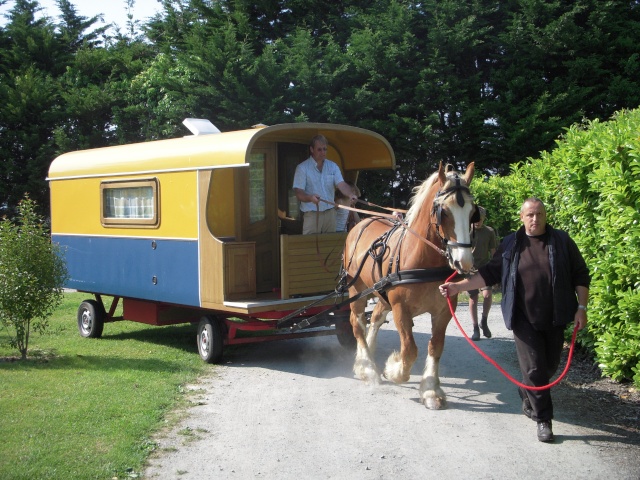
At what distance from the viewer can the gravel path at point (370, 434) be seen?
507 cm

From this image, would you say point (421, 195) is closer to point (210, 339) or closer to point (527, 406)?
point (527, 406)

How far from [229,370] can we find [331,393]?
179cm

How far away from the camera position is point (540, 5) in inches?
784

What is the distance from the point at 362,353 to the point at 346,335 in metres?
1.70

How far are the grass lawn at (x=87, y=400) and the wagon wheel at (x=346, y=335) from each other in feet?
6.21

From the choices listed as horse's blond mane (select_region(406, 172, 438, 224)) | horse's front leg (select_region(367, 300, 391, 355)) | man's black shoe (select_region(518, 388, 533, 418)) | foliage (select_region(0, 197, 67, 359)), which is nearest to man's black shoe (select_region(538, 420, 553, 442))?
man's black shoe (select_region(518, 388, 533, 418))

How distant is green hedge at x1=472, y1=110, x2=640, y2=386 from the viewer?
636 cm

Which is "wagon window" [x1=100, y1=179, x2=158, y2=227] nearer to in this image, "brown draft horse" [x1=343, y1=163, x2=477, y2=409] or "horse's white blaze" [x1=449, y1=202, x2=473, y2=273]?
"brown draft horse" [x1=343, y1=163, x2=477, y2=409]

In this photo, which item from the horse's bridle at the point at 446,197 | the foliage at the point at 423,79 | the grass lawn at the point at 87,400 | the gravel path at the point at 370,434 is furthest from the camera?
the foliage at the point at 423,79

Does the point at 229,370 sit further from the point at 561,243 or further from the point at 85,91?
the point at 85,91

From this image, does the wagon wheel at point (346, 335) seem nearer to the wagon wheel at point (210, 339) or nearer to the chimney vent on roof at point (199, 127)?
the wagon wheel at point (210, 339)

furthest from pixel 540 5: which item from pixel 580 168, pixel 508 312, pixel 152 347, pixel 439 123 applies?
pixel 508 312

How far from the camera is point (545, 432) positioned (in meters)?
5.56

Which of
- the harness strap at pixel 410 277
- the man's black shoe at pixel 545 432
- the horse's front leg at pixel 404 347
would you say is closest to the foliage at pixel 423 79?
the harness strap at pixel 410 277
